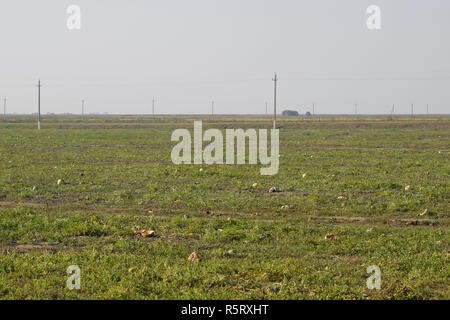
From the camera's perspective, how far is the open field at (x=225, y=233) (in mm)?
7754

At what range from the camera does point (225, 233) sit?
10.8 m

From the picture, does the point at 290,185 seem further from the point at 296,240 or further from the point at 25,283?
the point at 25,283

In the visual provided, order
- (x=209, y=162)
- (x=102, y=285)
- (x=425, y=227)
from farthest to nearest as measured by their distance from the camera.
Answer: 1. (x=209, y=162)
2. (x=425, y=227)
3. (x=102, y=285)

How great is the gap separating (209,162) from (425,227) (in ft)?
46.4

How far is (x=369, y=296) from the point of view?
7320 mm

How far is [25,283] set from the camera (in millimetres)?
7914

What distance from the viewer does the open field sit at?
775 cm
